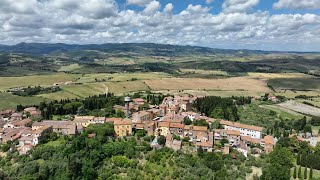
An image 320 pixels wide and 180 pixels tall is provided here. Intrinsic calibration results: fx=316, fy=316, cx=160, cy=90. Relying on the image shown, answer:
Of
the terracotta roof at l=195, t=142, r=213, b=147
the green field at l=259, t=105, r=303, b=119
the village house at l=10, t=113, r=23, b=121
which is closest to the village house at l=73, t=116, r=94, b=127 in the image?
the village house at l=10, t=113, r=23, b=121

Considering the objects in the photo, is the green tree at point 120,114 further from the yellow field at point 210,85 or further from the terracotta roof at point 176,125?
the yellow field at point 210,85

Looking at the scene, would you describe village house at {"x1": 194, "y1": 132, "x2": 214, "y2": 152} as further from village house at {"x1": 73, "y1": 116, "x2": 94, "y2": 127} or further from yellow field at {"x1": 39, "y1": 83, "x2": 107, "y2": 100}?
yellow field at {"x1": 39, "y1": 83, "x2": 107, "y2": 100}

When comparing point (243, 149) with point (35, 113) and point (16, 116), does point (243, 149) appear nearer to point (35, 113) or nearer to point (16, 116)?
point (35, 113)

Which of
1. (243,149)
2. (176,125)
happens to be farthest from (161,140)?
(243,149)

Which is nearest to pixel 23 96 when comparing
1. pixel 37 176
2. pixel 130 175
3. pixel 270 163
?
pixel 37 176

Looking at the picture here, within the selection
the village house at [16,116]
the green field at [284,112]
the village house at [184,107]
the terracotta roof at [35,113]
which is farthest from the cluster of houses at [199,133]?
the village house at [16,116]

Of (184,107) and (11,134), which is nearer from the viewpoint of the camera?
(11,134)
